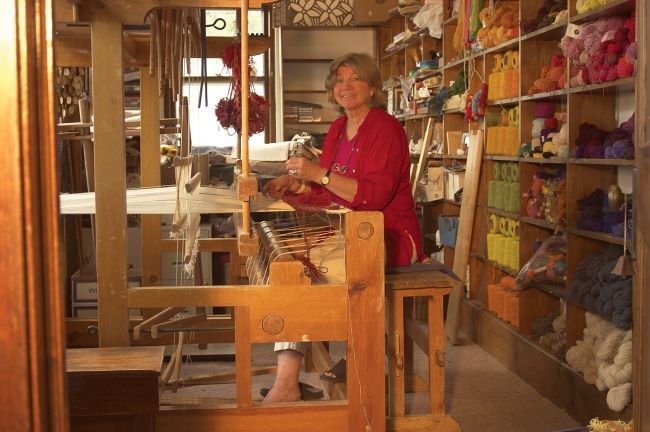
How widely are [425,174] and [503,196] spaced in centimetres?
158

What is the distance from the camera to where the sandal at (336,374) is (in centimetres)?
353

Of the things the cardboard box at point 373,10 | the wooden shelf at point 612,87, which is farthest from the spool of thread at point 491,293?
the cardboard box at point 373,10

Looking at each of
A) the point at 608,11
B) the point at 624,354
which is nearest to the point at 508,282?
the point at 624,354

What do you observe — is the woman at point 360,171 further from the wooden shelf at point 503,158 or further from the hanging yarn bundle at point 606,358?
the wooden shelf at point 503,158

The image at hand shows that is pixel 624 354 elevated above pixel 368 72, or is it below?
below

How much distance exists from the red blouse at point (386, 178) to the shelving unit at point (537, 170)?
2.67 feet

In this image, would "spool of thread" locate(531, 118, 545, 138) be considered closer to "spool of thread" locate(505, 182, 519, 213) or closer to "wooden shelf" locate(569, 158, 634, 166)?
"spool of thread" locate(505, 182, 519, 213)

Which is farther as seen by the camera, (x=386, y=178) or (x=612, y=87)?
(x=612, y=87)

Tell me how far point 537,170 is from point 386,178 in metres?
1.61

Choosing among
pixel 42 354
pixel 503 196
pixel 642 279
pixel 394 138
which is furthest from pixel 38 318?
pixel 503 196

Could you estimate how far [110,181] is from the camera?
7.98 feet

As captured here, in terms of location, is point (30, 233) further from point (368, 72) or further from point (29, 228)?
point (368, 72)

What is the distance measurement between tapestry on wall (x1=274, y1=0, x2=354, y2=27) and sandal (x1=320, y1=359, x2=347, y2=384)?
499cm

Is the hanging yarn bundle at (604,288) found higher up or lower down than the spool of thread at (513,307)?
higher up
